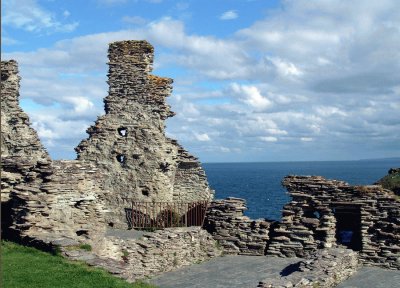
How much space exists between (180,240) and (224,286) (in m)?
3.84

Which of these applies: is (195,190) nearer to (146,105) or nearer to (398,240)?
(146,105)

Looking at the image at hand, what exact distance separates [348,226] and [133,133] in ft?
36.6

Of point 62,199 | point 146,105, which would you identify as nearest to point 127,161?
point 146,105

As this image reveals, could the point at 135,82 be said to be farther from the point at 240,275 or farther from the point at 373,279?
the point at 373,279

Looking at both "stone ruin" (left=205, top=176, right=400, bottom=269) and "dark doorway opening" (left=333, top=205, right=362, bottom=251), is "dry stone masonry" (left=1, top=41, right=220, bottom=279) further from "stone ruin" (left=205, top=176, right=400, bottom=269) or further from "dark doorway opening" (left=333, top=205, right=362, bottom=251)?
"dark doorway opening" (left=333, top=205, right=362, bottom=251)

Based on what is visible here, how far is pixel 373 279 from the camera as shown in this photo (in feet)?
56.5

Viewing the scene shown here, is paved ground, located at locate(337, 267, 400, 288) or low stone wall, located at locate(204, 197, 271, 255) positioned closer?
paved ground, located at locate(337, 267, 400, 288)

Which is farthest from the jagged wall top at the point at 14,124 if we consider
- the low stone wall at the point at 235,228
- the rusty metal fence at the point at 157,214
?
the low stone wall at the point at 235,228

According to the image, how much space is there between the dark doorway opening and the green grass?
10.1 meters

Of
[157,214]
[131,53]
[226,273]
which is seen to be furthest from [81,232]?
[131,53]

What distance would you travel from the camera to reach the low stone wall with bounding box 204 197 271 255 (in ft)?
69.4

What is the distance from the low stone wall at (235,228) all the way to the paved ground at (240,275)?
0.84 m

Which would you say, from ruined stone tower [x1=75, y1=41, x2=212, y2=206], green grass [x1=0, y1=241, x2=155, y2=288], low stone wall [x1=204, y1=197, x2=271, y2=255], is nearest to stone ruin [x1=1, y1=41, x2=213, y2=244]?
ruined stone tower [x1=75, y1=41, x2=212, y2=206]

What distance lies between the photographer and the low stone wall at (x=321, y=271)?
541 inches
